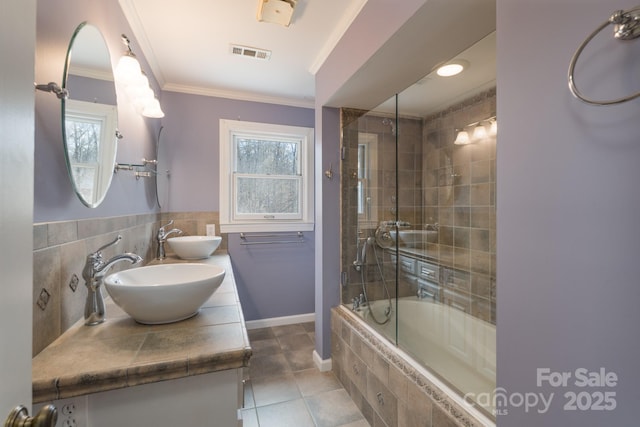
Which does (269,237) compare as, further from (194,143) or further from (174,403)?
(174,403)

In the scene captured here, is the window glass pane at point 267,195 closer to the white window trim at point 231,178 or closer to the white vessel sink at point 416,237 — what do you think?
the white window trim at point 231,178

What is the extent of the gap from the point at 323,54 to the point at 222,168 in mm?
1492

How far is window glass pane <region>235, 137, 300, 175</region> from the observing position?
9.73 ft

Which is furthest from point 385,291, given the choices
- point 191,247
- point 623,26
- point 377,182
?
point 623,26

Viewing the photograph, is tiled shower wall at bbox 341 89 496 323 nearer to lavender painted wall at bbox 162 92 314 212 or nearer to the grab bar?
the grab bar

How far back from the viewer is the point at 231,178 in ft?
9.50

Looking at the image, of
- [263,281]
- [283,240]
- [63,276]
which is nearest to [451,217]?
[283,240]

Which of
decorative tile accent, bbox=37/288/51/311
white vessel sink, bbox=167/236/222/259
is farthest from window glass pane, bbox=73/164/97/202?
white vessel sink, bbox=167/236/222/259

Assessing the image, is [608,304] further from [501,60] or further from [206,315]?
[206,315]

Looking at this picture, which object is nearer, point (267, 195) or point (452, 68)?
point (452, 68)

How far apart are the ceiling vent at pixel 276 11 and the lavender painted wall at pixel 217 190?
134 cm

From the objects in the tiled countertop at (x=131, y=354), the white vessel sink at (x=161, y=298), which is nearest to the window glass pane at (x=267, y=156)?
the white vessel sink at (x=161, y=298)

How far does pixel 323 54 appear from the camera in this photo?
2102 mm

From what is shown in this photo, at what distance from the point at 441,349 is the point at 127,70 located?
2.81 meters
